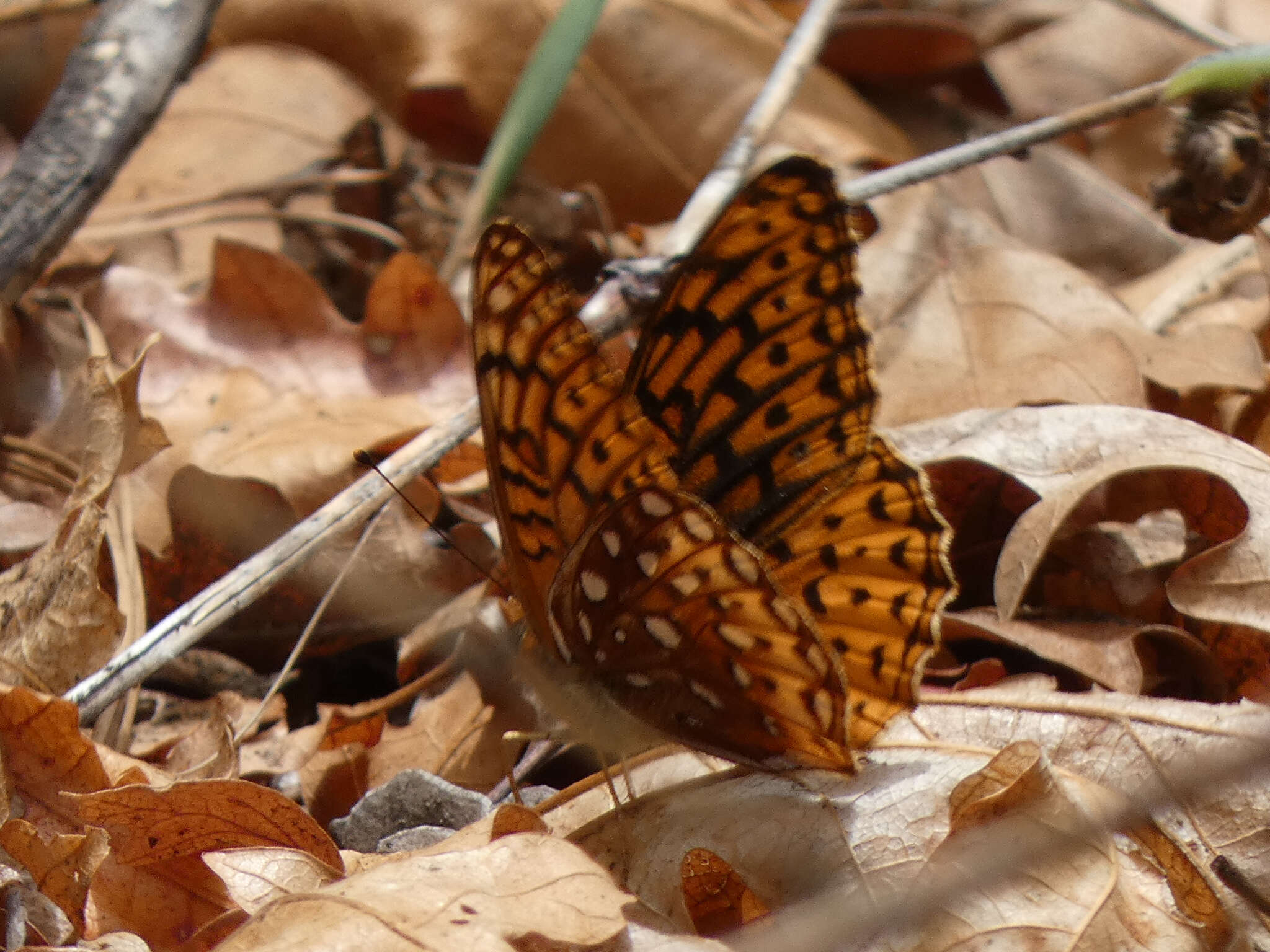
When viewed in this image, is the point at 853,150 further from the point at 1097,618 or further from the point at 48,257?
the point at 48,257

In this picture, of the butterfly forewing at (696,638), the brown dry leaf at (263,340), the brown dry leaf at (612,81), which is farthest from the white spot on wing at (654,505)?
the brown dry leaf at (612,81)

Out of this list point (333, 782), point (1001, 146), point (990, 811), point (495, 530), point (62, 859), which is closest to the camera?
point (990, 811)

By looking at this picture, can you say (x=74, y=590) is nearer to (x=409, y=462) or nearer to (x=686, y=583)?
(x=409, y=462)

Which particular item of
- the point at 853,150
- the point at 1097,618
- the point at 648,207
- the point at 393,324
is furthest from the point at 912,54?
the point at 1097,618

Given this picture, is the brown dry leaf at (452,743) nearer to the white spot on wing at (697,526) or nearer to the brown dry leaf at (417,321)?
the white spot on wing at (697,526)

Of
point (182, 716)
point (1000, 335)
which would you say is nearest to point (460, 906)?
point (182, 716)
